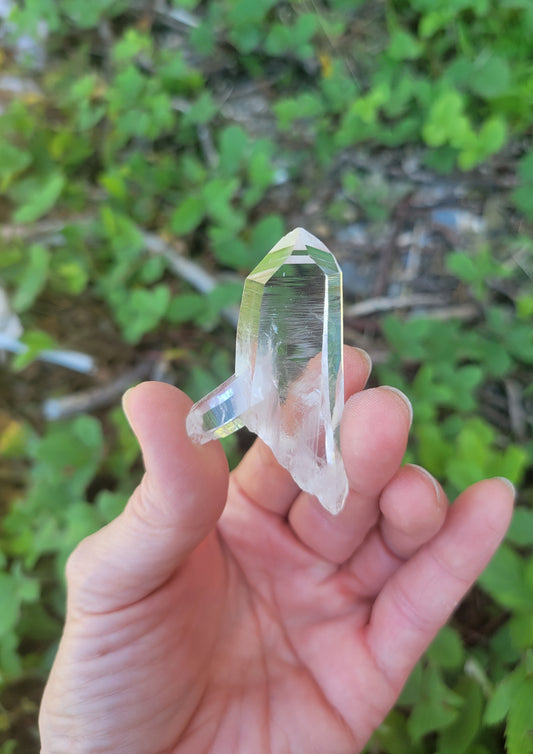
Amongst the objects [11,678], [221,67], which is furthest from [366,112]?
[11,678]

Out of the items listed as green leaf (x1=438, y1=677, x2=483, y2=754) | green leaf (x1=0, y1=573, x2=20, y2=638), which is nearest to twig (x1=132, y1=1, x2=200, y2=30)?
green leaf (x1=0, y1=573, x2=20, y2=638)

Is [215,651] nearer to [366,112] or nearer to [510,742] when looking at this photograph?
[510,742]

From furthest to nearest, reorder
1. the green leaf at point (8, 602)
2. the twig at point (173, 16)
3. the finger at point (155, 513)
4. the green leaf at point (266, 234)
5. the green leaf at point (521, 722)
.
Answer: the twig at point (173, 16)
the green leaf at point (266, 234)
the green leaf at point (8, 602)
the green leaf at point (521, 722)
the finger at point (155, 513)

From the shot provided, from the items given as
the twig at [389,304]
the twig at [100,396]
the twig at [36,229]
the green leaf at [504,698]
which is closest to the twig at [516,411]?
the twig at [389,304]

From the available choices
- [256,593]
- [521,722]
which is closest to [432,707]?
[521,722]

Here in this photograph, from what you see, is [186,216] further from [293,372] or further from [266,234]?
[293,372]

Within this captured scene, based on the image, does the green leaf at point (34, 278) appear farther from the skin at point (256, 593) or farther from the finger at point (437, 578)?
the finger at point (437, 578)
